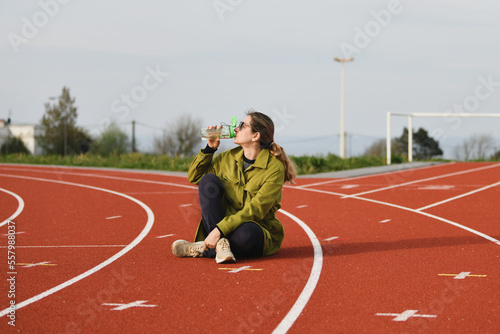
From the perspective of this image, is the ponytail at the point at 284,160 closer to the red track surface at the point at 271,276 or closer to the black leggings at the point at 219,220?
the black leggings at the point at 219,220

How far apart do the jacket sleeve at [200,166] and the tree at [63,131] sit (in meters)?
61.0

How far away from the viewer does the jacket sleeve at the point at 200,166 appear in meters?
7.52

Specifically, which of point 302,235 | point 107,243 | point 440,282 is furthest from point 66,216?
point 440,282

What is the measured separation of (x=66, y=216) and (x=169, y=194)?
5.47 meters

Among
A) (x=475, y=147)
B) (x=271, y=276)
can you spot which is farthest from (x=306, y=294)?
(x=475, y=147)

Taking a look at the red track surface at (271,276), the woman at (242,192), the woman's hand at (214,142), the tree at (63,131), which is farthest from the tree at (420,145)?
the woman's hand at (214,142)

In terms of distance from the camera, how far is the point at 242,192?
24.6ft

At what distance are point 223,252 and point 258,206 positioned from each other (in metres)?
0.59

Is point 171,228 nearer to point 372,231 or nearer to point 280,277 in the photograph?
point 372,231

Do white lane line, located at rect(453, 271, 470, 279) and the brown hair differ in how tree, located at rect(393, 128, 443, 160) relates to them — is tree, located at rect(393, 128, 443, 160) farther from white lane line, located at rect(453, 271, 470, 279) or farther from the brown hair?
white lane line, located at rect(453, 271, 470, 279)

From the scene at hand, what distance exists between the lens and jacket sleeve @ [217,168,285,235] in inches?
283

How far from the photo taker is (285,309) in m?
5.37

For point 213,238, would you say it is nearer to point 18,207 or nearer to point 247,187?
point 247,187

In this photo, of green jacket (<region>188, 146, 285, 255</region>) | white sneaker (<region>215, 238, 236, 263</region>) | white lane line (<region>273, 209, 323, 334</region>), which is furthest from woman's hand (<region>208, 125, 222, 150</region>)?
white lane line (<region>273, 209, 323, 334</region>)
